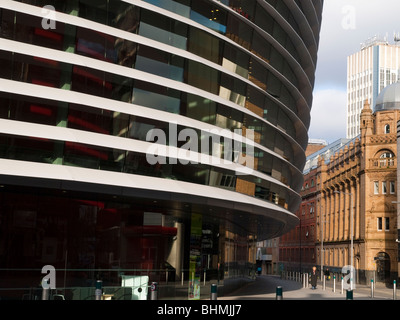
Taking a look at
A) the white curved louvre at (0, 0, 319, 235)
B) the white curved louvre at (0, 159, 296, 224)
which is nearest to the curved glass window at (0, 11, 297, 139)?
the white curved louvre at (0, 0, 319, 235)

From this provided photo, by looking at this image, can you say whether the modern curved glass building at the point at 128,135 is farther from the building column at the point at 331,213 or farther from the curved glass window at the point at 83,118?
the building column at the point at 331,213

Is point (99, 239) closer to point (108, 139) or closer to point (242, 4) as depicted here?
point (108, 139)

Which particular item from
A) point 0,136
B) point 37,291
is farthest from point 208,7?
point 37,291

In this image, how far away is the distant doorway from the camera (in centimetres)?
7219

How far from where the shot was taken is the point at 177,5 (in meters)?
27.9

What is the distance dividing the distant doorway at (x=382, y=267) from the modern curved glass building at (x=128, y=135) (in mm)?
44309

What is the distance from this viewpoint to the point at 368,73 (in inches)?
6850

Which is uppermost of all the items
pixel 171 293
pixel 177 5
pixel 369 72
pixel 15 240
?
pixel 369 72

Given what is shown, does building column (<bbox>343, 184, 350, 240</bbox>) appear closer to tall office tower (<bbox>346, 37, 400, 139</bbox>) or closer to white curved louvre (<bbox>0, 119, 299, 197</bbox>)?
white curved louvre (<bbox>0, 119, 299, 197</bbox>)

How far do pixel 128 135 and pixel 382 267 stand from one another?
55.0 m

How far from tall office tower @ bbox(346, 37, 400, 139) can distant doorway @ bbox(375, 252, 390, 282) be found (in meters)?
99.4

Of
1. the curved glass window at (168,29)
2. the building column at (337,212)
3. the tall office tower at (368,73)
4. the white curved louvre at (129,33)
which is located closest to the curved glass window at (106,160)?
the curved glass window at (168,29)
